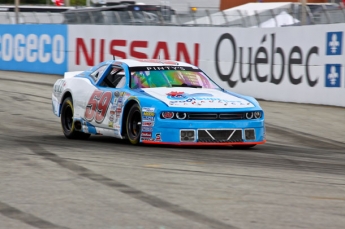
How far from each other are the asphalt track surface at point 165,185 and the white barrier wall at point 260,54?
521 centimetres

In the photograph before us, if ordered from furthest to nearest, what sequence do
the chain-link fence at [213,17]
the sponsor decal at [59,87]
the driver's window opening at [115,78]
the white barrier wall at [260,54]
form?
the chain-link fence at [213,17]
the white barrier wall at [260,54]
the sponsor decal at [59,87]
the driver's window opening at [115,78]

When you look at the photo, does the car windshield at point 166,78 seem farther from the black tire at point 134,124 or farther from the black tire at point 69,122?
the black tire at point 69,122

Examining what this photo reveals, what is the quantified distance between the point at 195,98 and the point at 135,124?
2.92 ft

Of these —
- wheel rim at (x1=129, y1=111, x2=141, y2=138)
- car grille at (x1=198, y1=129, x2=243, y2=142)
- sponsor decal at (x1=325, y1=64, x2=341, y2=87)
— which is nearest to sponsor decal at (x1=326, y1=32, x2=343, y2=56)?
sponsor decal at (x1=325, y1=64, x2=341, y2=87)

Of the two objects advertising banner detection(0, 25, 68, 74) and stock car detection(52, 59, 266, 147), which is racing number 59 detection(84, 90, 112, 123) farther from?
advertising banner detection(0, 25, 68, 74)

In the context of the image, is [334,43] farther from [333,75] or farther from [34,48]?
[34,48]

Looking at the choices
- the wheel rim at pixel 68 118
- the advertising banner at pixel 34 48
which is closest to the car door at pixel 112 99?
the wheel rim at pixel 68 118

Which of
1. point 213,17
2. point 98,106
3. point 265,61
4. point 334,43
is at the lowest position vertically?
point 98,106

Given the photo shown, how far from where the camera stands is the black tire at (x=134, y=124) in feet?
35.1

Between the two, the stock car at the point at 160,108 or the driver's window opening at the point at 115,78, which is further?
the driver's window opening at the point at 115,78

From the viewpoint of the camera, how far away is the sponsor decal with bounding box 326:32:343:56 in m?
17.4

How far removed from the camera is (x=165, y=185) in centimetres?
740

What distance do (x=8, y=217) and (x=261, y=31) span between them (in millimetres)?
14713

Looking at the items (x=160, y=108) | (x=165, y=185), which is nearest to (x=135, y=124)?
(x=160, y=108)
